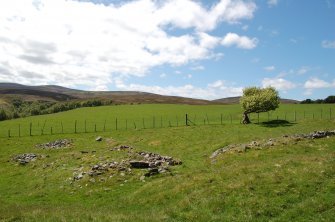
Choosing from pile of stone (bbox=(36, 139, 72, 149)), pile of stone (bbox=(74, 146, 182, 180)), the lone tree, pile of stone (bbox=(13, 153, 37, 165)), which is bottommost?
pile of stone (bbox=(13, 153, 37, 165))

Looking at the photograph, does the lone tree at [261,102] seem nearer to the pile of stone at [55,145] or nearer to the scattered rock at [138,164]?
the pile of stone at [55,145]

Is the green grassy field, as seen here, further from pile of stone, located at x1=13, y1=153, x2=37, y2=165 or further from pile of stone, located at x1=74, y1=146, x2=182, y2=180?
pile of stone, located at x1=13, y1=153, x2=37, y2=165

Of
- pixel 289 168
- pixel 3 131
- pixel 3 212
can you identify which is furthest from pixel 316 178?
pixel 3 131

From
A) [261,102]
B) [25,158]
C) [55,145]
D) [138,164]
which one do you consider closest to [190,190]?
[138,164]

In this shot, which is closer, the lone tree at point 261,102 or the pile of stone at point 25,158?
the pile of stone at point 25,158

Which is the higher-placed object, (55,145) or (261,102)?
(261,102)

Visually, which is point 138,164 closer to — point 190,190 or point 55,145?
point 190,190

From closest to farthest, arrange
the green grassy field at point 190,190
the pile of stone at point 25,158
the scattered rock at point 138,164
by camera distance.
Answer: the green grassy field at point 190,190 → the scattered rock at point 138,164 → the pile of stone at point 25,158

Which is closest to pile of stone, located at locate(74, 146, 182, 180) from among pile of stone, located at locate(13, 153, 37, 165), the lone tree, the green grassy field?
the green grassy field

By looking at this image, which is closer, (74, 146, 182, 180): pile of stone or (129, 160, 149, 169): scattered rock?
(74, 146, 182, 180): pile of stone

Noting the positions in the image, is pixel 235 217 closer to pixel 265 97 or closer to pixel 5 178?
pixel 5 178

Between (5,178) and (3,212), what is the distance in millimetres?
20786

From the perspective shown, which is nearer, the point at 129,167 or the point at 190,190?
the point at 190,190

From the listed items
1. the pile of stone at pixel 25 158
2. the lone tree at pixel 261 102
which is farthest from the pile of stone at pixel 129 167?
the lone tree at pixel 261 102
